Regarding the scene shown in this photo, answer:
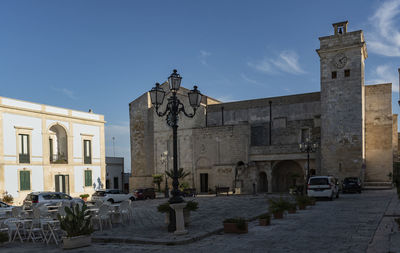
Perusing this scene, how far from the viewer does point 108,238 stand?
10000mm

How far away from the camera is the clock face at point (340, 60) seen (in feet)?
104

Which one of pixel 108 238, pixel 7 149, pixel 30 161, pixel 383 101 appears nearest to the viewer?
pixel 108 238

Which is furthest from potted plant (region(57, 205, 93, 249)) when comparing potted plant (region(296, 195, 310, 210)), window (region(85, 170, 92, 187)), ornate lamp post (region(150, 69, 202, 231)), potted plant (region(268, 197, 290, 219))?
window (region(85, 170, 92, 187))

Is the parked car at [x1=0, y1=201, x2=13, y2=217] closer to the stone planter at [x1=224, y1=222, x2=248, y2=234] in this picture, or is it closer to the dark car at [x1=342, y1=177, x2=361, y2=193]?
the stone planter at [x1=224, y1=222, x2=248, y2=234]

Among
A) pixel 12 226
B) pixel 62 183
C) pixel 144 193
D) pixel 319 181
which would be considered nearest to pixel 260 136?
pixel 144 193

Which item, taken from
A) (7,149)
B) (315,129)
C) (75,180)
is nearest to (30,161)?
(7,149)

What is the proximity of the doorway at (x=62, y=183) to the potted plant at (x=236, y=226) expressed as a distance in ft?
76.6

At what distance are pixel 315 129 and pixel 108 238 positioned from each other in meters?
28.1

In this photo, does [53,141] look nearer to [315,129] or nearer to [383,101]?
[315,129]

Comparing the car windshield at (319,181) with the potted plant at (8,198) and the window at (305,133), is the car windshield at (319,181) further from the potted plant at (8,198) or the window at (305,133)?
the potted plant at (8,198)

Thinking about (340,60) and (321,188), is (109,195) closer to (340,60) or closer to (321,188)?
(321,188)

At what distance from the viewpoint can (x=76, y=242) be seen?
29.8 feet

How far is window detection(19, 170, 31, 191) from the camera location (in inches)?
1061

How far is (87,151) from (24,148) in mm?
6330
